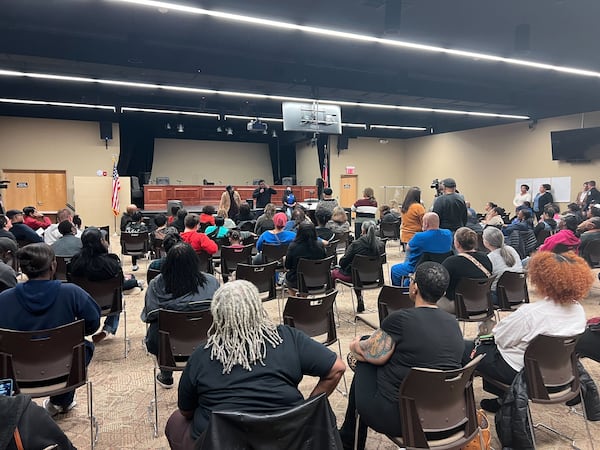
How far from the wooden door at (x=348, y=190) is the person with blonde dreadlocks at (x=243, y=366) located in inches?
634

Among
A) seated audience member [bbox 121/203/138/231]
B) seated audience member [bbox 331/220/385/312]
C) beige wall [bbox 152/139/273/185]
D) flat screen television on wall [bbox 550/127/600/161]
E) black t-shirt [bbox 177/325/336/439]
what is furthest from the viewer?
beige wall [bbox 152/139/273/185]

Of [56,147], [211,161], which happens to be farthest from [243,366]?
[211,161]

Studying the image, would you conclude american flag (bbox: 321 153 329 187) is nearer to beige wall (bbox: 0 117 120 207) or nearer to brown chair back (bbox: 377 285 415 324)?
beige wall (bbox: 0 117 120 207)

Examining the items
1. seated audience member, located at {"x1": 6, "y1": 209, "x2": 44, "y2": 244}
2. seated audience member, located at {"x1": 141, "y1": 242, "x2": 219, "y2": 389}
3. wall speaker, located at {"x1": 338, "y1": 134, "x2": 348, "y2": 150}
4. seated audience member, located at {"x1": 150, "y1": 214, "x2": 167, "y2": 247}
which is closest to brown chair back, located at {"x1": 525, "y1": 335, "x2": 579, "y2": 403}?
seated audience member, located at {"x1": 141, "y1": 242, "x2": 219, "y2": 389}

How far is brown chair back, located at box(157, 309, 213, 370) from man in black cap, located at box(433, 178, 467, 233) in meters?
3.63

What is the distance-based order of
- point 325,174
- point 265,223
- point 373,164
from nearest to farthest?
point 265,223, point 325,174, point 373,164

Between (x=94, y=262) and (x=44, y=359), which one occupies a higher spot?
(x=94, y=262)

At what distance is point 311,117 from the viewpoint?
10977 mm

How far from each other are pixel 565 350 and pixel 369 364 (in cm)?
108

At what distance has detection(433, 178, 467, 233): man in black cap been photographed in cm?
511

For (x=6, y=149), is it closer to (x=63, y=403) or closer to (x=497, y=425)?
(x=63, y=403)

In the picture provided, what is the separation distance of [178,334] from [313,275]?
6.67 ft

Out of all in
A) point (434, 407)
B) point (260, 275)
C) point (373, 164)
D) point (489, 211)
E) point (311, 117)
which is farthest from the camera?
point (373, 164)

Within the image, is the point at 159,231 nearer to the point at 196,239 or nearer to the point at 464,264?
the point at 196,239
